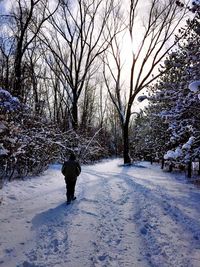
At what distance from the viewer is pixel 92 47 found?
29766 mm

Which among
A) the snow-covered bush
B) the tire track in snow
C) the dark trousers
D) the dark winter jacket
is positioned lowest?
the tire track in snow

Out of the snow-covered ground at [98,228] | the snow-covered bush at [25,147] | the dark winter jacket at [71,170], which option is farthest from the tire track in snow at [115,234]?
the snow-covered bush at [25,147]

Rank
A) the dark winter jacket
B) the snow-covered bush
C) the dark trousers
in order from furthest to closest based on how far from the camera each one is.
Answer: the snow-covered bush → the dark winter jacket → the dark trousers

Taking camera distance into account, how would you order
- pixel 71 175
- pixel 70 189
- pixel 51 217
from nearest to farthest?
pixel 51 217 < pixel 70 189 < pixel 71 175

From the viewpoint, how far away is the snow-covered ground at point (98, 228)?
227 inches

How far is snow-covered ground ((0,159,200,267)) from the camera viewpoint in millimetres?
5762

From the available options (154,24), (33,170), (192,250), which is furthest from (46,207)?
(154,24)

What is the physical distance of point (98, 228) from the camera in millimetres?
7535

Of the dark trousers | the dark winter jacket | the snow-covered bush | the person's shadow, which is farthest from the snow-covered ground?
the snow-covered bush

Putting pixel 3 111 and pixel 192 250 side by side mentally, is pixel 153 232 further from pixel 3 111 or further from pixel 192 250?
pixel 3 111

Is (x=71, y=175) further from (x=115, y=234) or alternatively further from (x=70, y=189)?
(x=115, y=234)

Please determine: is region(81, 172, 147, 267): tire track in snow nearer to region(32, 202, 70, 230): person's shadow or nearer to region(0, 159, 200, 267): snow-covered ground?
region(0, 159, 200, 267): snow-covered ground

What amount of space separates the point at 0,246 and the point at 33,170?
9.15 meters

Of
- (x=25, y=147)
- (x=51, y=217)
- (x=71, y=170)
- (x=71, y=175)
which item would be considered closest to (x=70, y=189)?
(x=71, y=175)
